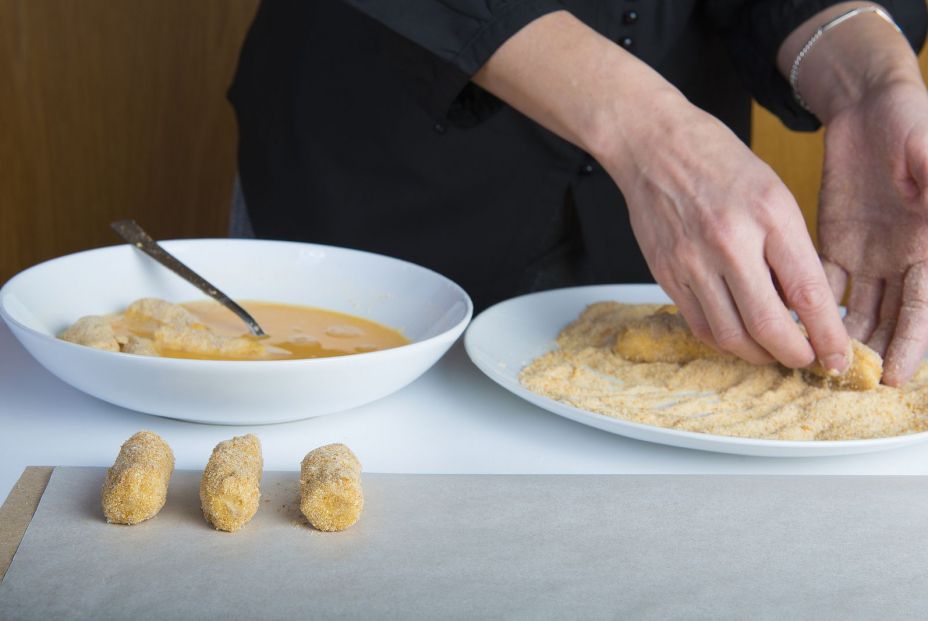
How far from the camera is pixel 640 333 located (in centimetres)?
107

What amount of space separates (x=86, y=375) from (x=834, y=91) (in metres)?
0.89

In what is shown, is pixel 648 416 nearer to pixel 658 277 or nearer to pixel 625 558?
pixel 658 277

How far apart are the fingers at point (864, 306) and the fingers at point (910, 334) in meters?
0.06

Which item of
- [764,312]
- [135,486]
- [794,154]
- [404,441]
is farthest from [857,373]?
[794,154]

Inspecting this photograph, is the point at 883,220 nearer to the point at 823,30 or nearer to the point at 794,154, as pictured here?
the point at 823,30

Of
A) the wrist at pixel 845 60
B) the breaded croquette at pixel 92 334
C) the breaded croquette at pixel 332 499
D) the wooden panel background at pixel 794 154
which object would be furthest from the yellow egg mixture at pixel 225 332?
the wooden panel background at pixel 794 154

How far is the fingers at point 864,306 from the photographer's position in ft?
3.79

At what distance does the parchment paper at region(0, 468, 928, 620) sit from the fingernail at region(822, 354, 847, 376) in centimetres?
18

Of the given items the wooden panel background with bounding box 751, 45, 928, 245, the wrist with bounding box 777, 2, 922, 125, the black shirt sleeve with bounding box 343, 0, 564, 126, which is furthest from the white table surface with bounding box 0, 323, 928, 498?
the wooden panel background with bounding box 751, 45, 928, 245

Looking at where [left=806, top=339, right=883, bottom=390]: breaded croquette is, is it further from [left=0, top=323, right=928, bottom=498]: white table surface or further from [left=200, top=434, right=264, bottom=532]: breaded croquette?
[left=200, top=434, right=264, bottom=532]: breaded croquette

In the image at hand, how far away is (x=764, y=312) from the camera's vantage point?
93 centimetres

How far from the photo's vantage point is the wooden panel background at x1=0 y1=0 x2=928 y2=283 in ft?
7.86

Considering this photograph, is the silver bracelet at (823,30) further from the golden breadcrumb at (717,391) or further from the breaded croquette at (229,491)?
the breaded croquette at (229,491)

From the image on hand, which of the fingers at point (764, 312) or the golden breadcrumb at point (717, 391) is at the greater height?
the fingers at point (764, 312)
